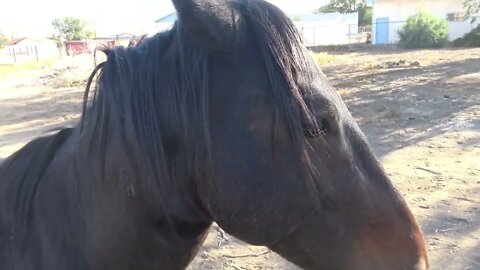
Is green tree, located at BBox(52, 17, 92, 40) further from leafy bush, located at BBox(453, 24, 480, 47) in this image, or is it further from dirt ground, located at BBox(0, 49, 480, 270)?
leafy bush, located at BBox(453, 24, 480, 47)

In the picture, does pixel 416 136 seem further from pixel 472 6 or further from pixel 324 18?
pixel 324 18

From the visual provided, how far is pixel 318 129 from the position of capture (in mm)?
1086

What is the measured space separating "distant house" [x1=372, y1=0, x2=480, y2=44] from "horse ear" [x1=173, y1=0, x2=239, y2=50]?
3539 cm

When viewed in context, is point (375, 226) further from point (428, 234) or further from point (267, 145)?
point (428, 234)

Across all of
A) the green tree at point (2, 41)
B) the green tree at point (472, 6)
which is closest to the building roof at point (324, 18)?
the green tree at point (472, 6)

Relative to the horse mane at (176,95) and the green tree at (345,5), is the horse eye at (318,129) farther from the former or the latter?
the green tree at (345,5)

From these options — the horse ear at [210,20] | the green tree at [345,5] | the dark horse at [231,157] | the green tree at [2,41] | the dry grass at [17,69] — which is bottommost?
the dry grass at [17,69]

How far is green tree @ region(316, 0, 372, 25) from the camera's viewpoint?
57.3m

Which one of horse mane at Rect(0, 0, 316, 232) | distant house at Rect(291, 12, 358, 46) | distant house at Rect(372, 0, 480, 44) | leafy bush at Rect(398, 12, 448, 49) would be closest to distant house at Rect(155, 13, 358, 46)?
distant house at Rect(291, 12, 358, 46)

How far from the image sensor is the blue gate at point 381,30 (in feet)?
123

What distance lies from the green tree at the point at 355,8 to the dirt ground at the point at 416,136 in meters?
43.2

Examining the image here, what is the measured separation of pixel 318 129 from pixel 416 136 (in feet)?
20.4

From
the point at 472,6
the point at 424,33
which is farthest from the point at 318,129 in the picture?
the point at 472,6

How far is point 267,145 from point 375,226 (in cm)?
35
